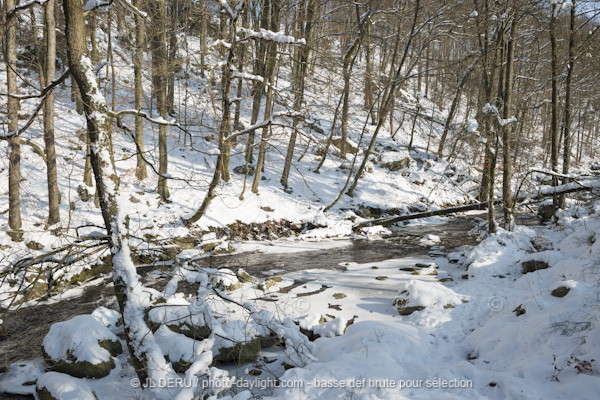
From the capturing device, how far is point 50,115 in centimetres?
982

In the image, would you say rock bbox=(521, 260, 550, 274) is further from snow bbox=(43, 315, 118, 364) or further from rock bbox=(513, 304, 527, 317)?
snow bbox=(43, 315, 118, 364)

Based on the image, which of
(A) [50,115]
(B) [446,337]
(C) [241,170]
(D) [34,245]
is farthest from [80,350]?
(C) [241,170]

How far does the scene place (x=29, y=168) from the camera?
13117 mm

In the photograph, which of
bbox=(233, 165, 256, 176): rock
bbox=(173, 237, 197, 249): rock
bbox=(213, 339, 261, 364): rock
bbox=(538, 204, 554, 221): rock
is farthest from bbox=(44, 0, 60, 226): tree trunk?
bbox=(538, 204, 554, 221): rock

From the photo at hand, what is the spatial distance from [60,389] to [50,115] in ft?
27.1


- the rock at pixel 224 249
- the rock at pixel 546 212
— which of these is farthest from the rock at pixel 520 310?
the rock at pixel 546 212

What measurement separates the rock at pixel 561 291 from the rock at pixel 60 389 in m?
6.48

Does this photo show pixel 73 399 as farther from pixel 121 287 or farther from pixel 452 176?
pixel 452 176

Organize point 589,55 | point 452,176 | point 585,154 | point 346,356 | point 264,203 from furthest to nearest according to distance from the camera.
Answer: point 585,154 < point 452,176 < point 264,203 < point 589,55 < point 346,356

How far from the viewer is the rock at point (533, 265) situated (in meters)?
7.34

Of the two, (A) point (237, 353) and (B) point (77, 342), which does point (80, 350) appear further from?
(A) point (237, 353)

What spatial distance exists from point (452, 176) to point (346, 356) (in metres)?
20.2

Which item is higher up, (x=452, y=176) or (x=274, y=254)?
(x=452, y=176)

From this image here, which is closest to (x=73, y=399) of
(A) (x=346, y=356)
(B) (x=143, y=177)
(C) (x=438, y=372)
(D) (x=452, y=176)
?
(A) (x=346, y=356)
